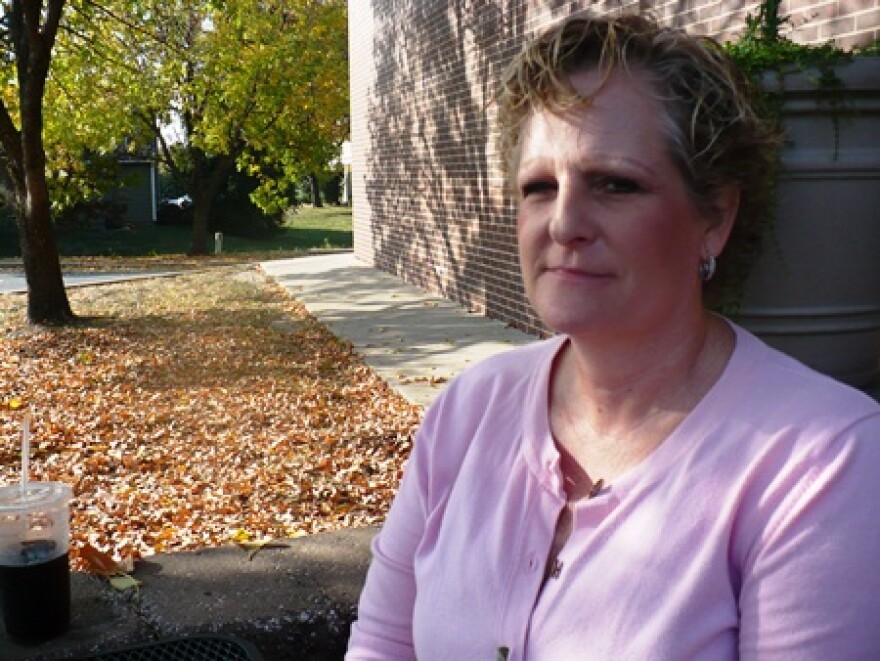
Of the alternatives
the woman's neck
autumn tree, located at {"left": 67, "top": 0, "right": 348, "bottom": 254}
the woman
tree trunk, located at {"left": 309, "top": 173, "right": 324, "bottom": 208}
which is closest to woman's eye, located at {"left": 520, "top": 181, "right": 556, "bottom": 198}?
the woman

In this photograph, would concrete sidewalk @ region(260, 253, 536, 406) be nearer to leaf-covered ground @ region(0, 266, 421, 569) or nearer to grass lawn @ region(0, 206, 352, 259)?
leaf-covered ground @ region(0, 266, 421, 569)

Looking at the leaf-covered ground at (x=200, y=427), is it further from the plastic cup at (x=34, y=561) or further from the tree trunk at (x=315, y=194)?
the tree trunk at (x=315, y=194)

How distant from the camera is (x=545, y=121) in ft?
5.52

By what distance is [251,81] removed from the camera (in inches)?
902

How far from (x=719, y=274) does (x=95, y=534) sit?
4.16 meters

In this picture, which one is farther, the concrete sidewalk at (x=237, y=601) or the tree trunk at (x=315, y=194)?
the tree trunk at (x=315, y=194)

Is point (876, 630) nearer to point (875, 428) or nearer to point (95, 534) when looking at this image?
point (875, 428)

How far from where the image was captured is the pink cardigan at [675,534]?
4.48 feet

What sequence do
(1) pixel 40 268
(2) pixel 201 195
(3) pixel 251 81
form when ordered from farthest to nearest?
(2) pixel 201 195, (3) pixel 251 81, (1) pixel 40 268

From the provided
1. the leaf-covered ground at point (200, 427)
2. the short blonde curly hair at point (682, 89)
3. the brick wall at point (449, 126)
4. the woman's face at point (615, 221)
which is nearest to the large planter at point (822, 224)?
the short blonde curly hair at point (682, 89)

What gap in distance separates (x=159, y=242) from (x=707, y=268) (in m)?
33.8

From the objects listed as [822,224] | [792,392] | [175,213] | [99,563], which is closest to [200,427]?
[99,563]

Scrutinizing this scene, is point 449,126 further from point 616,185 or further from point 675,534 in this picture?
point 675,534

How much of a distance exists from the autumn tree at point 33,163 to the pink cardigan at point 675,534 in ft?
36.2
